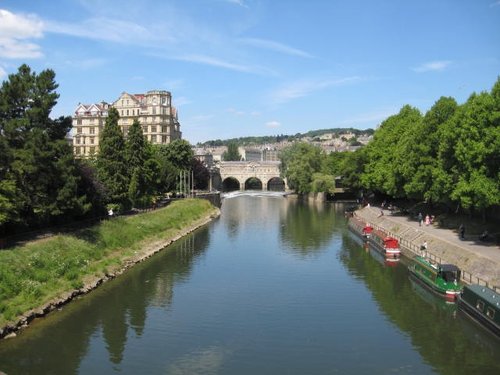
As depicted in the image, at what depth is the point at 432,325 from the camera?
3008cm

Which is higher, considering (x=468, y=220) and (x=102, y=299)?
(x=468, y=220)

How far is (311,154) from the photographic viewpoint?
422 feet

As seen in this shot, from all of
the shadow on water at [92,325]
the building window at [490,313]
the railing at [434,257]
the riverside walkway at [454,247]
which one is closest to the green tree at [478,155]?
the riverside walkway at [454,247]

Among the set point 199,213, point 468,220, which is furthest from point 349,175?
point 468,220

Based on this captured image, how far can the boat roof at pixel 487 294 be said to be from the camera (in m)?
27.9

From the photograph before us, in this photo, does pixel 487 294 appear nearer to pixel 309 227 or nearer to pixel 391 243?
pixel 391 243

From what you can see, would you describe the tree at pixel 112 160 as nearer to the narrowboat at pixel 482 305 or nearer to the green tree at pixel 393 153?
the green tree at pixel 393 153

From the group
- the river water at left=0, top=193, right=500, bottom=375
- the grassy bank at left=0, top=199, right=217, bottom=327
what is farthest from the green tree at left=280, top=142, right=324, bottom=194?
the river water at left=0, top=193, right=500, bottom=375

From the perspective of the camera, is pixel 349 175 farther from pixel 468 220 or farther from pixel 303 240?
pixel 468 220

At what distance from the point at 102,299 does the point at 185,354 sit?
11524mm

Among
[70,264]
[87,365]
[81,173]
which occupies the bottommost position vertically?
[87,365]

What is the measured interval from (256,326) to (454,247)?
64.6 ft

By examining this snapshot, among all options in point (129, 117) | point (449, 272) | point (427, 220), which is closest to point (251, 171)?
point (129, 117)

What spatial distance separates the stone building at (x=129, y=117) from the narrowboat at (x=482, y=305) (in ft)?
302
